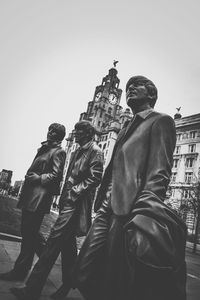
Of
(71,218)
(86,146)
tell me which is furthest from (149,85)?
(71,218)

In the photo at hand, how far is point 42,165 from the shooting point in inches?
151

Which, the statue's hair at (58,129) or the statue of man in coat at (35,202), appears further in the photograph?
the statue's hair at (58,129)

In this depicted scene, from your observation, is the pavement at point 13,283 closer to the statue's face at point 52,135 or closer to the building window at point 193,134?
the statue's face at point 52,135

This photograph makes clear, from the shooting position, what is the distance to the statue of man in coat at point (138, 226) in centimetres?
149

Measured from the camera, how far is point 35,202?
350 centimetres

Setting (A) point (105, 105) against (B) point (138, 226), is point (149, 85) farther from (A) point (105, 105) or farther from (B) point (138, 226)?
(A) point (105, 105)

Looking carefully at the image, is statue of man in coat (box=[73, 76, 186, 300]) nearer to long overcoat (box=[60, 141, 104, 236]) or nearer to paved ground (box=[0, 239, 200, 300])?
long overcoat (box=[60, 141, 104, 236])

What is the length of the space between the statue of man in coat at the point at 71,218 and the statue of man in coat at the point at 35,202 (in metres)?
0.31

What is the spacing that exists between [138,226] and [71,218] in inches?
66.1

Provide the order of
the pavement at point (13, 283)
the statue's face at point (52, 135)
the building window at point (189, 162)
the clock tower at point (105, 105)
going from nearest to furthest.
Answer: the pavement at point (13, 283) < the statue's face at point (52, 135) < the building window at point (189, 162) < the clock tower at point (105, 105)

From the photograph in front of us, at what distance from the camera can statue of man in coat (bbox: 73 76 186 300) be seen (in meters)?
Answer: 1.49

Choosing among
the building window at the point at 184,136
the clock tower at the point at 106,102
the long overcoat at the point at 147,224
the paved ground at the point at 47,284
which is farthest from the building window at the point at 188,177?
the clock tower at the point at 106,102

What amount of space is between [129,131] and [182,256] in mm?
1153

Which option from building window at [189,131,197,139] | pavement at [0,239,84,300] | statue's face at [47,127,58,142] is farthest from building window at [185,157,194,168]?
statue's face at [47,127,58,142]
